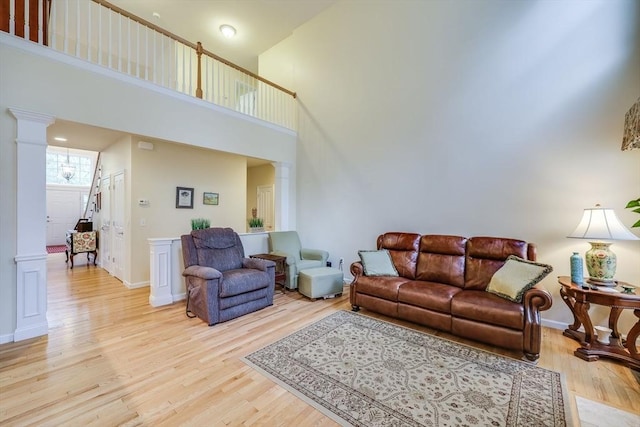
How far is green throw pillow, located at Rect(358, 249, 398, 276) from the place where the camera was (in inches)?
144

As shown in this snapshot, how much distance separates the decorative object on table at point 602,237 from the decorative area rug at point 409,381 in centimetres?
114

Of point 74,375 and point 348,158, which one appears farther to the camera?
point 348,158

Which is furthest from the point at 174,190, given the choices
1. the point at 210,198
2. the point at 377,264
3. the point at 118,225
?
the point at 377,264

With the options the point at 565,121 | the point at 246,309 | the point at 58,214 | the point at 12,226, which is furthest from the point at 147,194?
the point at 58,214

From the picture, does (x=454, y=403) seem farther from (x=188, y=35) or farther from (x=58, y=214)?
(x=58, y=214)

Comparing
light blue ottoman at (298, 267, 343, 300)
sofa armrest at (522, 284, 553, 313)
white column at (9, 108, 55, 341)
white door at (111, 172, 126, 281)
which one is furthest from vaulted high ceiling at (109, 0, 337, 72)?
sofa armrest at (522, 284, 553, 313)

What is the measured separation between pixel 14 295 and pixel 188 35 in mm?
6108

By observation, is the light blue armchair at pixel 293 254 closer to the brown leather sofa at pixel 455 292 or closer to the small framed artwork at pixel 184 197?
the brown leather sofa at pixel 455 292

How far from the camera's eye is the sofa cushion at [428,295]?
115 inches

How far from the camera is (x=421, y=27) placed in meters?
4.11

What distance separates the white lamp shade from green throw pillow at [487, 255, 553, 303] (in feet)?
1.70

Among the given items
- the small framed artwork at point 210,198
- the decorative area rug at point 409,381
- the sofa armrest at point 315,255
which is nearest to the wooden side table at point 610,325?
the decorative area rug at point 409,381

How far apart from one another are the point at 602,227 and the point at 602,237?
0.12 m

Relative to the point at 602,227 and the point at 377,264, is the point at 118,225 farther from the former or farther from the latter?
the point at 602,227
